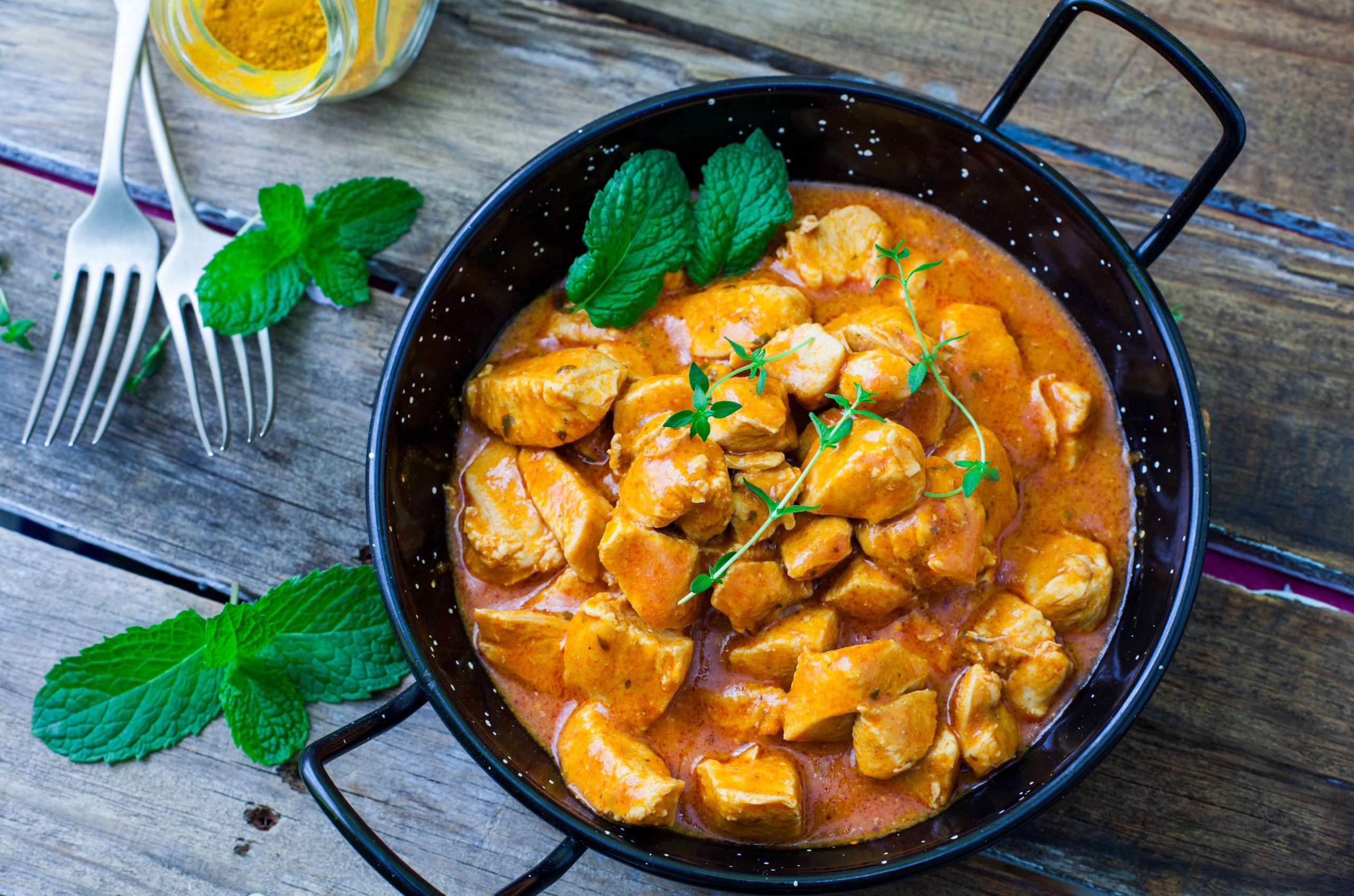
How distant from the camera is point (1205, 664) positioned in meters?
2.42

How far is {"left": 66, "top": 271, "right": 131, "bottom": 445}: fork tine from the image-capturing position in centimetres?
249

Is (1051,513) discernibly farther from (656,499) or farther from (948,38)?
(948,38)

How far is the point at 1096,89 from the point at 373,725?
2396 millimetres

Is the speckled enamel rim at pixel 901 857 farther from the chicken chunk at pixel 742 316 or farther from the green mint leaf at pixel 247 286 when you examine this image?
the green mint leaf at pixel 247 286

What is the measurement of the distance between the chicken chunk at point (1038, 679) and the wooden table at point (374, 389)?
376 mm

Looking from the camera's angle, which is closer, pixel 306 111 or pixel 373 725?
pixel 373 725

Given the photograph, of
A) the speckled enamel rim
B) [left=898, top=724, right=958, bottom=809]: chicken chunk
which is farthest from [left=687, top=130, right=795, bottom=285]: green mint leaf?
[left=898, top=724, right=958, bottom=809]: chicken chunk

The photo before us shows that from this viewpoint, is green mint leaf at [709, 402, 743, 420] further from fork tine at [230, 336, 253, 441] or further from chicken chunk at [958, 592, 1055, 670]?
fork tine at [230, 336, 253, 441]

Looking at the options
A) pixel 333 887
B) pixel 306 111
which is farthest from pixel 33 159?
pixel 333 887

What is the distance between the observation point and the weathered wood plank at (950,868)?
235 cm

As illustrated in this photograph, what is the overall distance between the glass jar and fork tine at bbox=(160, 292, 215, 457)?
0.53 metres

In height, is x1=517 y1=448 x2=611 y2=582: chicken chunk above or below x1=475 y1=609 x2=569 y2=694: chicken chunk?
above

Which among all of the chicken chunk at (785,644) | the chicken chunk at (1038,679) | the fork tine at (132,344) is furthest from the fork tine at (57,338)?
the chicken chunk at (1038,679)

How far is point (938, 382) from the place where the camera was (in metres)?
2.11
